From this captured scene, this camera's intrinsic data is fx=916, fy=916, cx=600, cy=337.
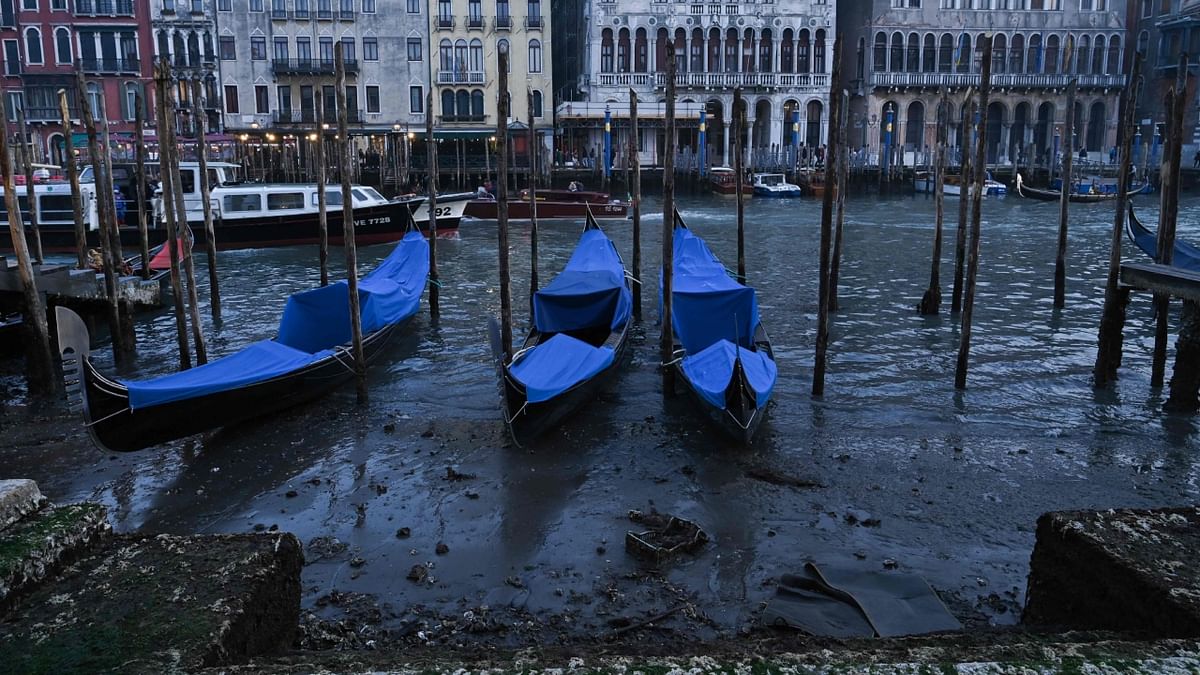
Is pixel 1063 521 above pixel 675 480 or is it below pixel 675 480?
above

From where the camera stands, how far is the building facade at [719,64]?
36.3 meters

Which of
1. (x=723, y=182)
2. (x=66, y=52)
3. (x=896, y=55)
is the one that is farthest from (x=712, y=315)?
(x=896, y=55)

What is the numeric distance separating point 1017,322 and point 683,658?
10898 mm

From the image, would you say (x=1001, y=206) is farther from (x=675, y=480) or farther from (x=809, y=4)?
(x=675, y=480)

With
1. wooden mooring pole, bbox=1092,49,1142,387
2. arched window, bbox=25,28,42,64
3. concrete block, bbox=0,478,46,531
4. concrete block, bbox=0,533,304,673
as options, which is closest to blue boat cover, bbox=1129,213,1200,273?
wooden mooring pole, bbox=1092,49,1142,387

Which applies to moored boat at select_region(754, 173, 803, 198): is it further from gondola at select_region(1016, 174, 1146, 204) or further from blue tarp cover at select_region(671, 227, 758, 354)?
blue tarp cover at select_region(671, 227, 758, 354)

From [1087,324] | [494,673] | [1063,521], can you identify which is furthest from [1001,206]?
[494,673]

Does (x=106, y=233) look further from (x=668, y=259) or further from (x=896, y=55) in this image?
(x=896, y=55)

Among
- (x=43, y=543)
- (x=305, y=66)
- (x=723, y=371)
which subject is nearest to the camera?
(x=43, y=543)

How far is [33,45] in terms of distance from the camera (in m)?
34.0

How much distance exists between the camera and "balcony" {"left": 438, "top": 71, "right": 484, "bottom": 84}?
35.6m

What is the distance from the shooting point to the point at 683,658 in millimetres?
2740

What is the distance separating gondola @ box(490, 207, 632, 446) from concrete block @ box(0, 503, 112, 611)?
397 cm

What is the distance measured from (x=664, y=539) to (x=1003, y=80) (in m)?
40.0
